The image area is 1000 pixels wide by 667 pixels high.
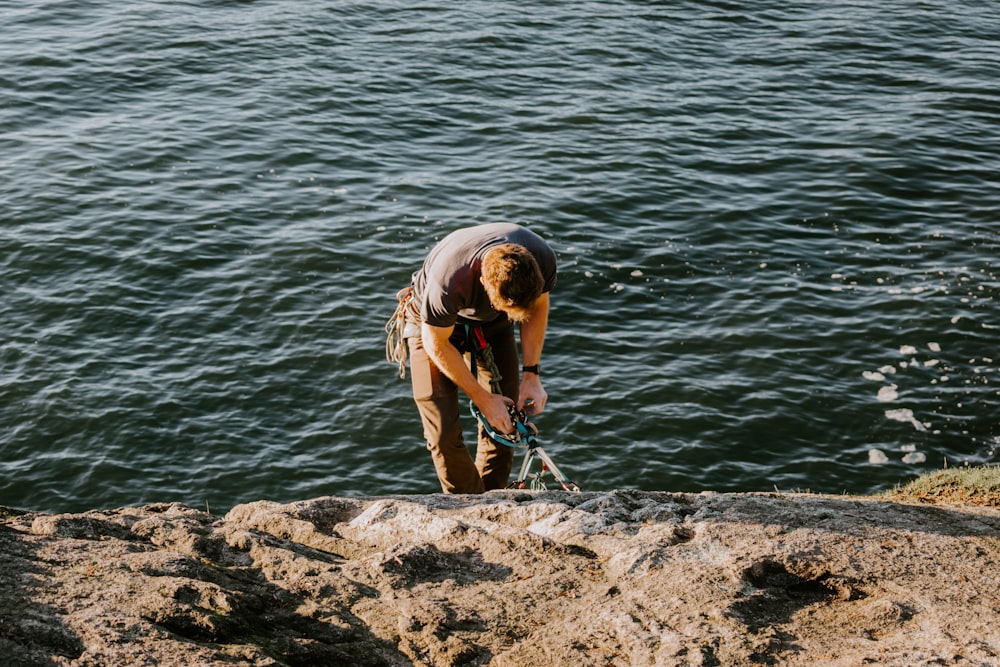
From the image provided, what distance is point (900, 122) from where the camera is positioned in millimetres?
20625

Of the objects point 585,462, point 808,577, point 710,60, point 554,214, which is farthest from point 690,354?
point 710,60

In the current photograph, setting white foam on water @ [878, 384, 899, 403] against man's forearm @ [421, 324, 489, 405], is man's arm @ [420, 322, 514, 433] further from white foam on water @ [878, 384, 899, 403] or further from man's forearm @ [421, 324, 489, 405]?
white foam on water @ [878, 384, 899, 403]

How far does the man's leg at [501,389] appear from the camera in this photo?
8.12 meters

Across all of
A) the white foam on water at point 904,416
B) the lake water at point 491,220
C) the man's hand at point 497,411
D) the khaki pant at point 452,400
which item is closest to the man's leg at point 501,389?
the khaki pant at point 452,400

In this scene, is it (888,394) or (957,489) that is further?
(888,394)

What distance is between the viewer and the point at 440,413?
7906 mm

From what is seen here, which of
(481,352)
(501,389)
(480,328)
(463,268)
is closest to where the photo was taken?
(463,268)

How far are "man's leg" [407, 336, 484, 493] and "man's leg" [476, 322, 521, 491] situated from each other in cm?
37

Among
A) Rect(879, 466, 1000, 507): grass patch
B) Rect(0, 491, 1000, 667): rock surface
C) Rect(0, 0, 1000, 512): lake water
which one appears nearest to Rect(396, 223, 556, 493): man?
Rect(0, 491, 1000, 667): rock surface

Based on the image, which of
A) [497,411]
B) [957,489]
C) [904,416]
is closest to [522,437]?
[497,411]

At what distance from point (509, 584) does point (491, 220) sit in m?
11.1

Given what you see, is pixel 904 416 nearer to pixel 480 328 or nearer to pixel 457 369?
pixel 480 328

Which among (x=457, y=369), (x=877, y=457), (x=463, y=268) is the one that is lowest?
(x=877, y=457)

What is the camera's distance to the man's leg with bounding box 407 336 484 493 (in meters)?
7.90
